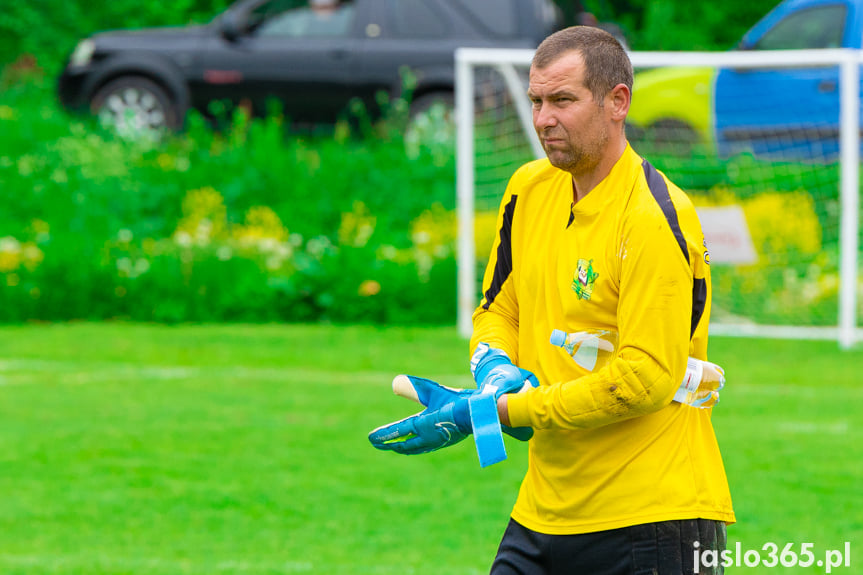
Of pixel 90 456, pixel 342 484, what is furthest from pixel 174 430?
pixel 342 484

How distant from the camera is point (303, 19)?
49.8ft

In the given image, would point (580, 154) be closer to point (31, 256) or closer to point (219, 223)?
point (31, 256)

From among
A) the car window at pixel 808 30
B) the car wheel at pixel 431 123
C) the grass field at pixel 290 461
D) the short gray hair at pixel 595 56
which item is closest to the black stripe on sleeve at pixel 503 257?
the short gray hair at pixel 595 56

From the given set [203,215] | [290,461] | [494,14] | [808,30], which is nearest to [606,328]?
[290,461]

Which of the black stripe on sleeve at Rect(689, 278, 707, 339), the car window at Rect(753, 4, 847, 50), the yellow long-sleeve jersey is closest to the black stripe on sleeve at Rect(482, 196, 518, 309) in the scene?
the yellow long-sleeve jersey

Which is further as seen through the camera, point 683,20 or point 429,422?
point 683,20

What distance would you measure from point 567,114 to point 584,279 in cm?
35

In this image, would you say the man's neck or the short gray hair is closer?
the short gray hair

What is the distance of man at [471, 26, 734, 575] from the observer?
2.72 m

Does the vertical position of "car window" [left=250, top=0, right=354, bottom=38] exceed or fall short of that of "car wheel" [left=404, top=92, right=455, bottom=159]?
it exceeds it

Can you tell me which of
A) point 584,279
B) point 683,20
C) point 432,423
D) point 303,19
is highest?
point 683,20

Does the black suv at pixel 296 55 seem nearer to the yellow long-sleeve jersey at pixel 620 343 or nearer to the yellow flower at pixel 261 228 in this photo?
the yellow flower at pixel 261 228

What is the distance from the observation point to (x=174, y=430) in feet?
25.5

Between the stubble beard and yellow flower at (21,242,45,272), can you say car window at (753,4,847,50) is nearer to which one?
yellow flower at (21,242,45,272)
